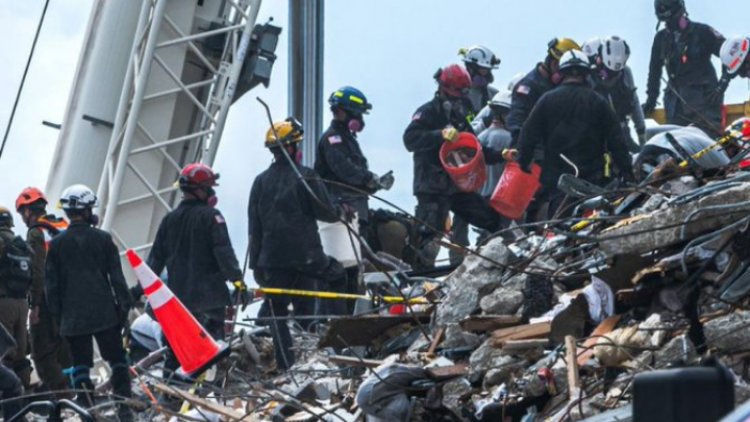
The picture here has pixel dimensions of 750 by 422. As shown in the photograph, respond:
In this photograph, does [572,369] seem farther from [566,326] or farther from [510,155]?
[510,155]

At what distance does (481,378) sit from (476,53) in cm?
743

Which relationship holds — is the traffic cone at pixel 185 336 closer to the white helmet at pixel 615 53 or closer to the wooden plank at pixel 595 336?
the wooden plank at pixel 595 336

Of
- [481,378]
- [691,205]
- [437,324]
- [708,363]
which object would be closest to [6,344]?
[437,324]

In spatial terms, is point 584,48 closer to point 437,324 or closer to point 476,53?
point 476,53

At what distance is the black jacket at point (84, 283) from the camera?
40.9ft

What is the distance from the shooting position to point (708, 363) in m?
3.64

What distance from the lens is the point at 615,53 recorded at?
15648 millimetres

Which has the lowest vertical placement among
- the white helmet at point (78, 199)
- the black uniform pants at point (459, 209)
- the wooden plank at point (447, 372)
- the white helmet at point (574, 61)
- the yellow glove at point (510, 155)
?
the wooden plank at point (447, 372)

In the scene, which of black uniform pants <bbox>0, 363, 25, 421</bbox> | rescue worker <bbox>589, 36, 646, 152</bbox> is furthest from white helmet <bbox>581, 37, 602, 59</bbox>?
black uniform pants <bbox>0, 363, 25, 421</bbox>

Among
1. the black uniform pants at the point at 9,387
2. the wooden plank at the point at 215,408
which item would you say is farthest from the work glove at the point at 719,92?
the wooden plank at the point at 215,408

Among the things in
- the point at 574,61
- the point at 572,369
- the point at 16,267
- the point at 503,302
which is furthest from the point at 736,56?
the point at 572,369

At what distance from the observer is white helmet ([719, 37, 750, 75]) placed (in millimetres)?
17312

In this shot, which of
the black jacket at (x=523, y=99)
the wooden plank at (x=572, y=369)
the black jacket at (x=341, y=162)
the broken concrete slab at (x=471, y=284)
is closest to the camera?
the wooden plank at (x=572, y=369)

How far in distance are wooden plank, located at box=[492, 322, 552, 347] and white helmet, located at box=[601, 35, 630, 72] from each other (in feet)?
20.6
